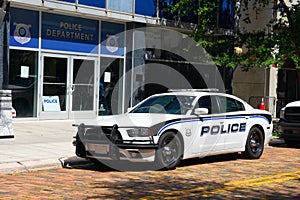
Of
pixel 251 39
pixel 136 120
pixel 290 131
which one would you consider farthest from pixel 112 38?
pixel 136 120

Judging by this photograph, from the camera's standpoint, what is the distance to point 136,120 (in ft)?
33.2

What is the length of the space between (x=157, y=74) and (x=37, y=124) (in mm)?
6692

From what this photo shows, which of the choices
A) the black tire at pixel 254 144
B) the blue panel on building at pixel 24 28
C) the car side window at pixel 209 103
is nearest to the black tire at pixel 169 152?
the car side window at pixel 209 103

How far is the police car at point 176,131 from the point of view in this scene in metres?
9.69

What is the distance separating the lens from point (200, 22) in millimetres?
22547

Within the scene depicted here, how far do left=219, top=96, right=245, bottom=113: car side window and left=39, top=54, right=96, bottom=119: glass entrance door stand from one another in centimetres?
865

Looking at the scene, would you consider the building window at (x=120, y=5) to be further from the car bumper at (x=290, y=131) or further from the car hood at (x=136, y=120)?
the car hood at (x=136, y=120)

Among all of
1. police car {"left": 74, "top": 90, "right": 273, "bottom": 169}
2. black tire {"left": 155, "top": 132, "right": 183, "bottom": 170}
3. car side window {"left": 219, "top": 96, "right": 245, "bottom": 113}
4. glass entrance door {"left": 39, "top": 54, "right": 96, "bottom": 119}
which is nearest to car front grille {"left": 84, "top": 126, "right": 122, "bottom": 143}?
police car {"left": 74, "top": 90, "right": 273, "bottom": 169}

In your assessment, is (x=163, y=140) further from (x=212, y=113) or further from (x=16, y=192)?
(x=16, y=192)

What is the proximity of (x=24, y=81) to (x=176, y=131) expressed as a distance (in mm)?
9361

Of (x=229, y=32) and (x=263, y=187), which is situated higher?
(x=229, y=32)

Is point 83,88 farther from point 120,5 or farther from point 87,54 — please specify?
point 120,5

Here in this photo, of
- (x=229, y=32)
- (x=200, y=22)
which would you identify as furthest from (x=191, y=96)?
(x=229, y=32)

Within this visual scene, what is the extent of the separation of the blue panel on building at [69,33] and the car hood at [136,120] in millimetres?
8928
